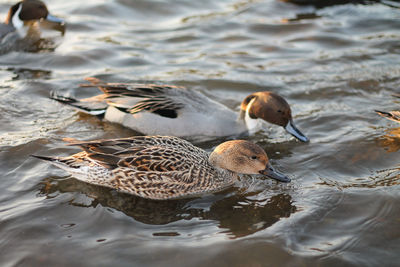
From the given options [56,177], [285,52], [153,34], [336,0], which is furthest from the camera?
[336,0]

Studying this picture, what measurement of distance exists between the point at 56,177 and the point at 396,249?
3.14 metres

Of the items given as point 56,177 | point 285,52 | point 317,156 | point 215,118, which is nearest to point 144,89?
point 215,118

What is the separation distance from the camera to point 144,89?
20.4 feet

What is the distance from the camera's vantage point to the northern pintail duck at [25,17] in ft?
29.6

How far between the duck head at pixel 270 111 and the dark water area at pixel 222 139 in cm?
17

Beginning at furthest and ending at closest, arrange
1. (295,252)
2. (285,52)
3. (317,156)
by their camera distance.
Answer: (285,52)
(317,156)
(295,252)

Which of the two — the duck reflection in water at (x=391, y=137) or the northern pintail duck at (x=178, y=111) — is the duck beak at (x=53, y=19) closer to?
the northern pintail duck at (x=178, y=111)

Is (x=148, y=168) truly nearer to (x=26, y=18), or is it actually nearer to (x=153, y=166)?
(x=153, y=166)

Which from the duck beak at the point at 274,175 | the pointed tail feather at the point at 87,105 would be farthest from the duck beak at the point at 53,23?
the duck beak at the point at 274,175

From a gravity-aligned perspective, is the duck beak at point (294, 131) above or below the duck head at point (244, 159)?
below

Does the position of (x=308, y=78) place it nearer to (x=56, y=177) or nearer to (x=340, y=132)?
(x=340, y=132)

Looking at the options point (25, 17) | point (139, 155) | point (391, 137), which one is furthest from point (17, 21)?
point (391, 137)

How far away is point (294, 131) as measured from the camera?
5957 mm

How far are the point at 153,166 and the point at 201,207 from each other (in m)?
0.58
